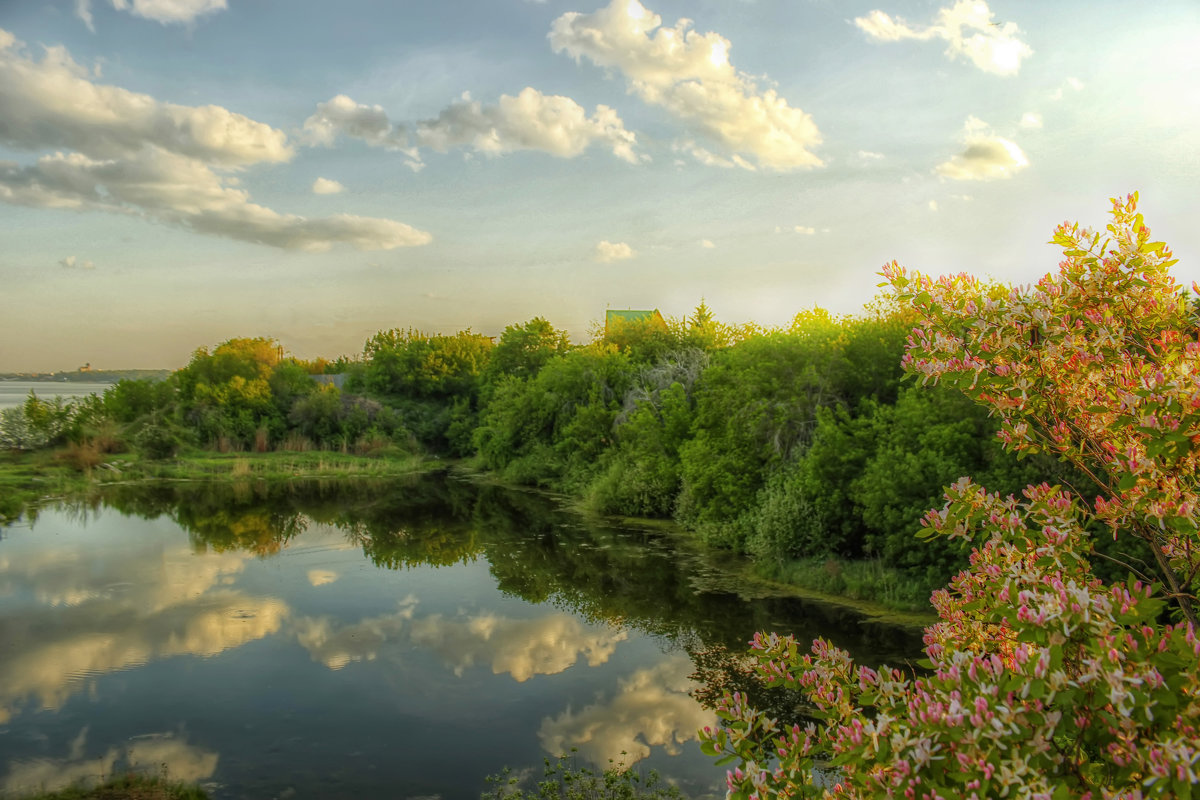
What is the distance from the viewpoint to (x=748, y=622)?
12.0 m

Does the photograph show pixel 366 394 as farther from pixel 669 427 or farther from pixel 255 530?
pixel 669 427

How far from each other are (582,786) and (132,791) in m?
4.07

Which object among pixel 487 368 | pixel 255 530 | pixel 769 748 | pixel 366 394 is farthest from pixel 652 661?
pixel 366 394

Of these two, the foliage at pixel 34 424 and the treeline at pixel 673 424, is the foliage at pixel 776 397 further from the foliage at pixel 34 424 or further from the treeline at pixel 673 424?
the foliage at pixel 34 424

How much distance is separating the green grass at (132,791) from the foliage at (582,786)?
105 inches

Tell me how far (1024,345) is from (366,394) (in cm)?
4280

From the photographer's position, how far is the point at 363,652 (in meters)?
10.7

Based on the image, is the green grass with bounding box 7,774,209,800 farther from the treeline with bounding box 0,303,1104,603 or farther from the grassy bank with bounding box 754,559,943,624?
the treeline with bounding box 0,303,1104,603

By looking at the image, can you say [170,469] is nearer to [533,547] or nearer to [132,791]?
[533,547]

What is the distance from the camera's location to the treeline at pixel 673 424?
1280 centimetres

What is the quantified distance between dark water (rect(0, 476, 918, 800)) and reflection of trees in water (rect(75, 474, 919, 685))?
0.08m

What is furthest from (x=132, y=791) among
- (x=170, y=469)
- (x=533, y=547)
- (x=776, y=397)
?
(x=170, y=469)

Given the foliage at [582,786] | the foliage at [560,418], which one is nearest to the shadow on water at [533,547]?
the foliage at [560,418]

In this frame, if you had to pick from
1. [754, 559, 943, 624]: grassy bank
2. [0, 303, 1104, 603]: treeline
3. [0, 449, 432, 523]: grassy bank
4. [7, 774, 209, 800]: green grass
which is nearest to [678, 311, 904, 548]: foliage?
[0, 303, 1104, 603]: treeline
